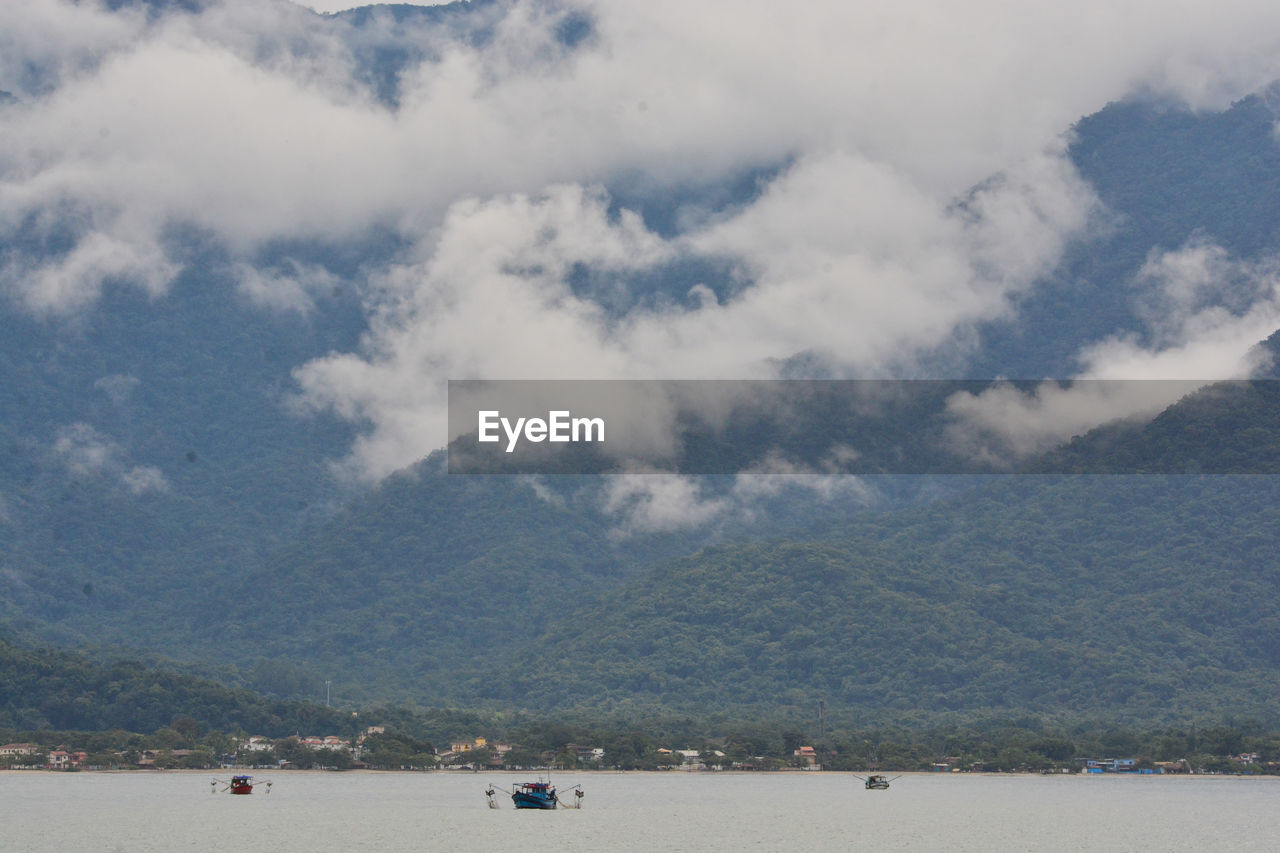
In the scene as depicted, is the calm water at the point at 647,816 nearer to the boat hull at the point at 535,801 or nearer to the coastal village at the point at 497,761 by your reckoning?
the boat hull at the point at 535,801

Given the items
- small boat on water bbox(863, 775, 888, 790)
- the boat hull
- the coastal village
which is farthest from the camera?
the coastal village

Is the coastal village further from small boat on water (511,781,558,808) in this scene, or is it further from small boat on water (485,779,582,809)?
small boat on water (511,781,558,808)

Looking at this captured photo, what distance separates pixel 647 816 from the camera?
5349 inches

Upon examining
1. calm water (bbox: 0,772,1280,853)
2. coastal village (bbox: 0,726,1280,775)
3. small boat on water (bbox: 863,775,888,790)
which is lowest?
calm water (bbox: 0,772,1280,853)

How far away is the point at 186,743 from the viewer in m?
193

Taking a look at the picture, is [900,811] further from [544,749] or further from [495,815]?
[544,749]

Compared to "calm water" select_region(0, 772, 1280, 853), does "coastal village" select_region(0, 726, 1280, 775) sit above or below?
above

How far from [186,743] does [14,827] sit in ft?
244

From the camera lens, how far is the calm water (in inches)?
4505

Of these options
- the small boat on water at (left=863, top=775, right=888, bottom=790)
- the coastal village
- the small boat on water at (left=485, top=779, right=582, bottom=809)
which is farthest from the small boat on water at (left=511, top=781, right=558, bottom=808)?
the coastal village

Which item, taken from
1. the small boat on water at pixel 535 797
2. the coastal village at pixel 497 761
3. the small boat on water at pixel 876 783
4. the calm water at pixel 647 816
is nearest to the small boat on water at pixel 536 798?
the small boat on water at pixel 535 797

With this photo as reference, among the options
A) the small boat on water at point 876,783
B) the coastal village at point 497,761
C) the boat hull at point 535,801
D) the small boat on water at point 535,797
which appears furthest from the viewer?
the coastal village at point 497,761

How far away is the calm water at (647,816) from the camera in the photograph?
11444cm

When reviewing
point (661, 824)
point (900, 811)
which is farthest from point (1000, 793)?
point (661, 824)
